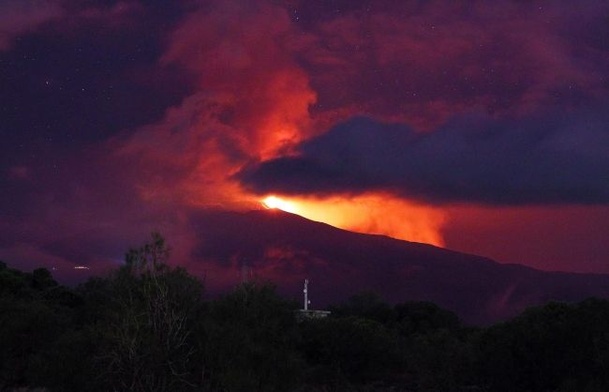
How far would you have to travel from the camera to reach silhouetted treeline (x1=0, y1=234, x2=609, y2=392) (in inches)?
978

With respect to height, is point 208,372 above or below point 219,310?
below

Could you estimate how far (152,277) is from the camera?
85.0 ft

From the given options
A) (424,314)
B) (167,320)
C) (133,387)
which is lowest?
(133,387)

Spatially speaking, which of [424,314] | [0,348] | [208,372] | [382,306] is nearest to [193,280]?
[208,372]

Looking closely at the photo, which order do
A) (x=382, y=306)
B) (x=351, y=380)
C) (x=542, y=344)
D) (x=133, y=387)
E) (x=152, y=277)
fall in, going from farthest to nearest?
(x=382, y=306) → (x=351, y=380) → (x=542, y=344) → (x=152, y=277) → (x=133, y=387)

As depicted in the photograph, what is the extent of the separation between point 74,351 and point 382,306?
Answer: 56024 mm

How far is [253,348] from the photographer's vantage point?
1043 inches

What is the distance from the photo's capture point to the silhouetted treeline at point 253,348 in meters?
24.8

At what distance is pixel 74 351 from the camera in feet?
94.6

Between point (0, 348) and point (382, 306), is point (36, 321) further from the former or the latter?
point (382, 306)

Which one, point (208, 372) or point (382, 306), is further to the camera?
point (382, 306)

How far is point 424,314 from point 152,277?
51.9 m

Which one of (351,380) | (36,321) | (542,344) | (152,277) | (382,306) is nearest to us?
(152,277)

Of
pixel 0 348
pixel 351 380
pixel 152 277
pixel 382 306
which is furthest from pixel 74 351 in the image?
pixel 382 306
